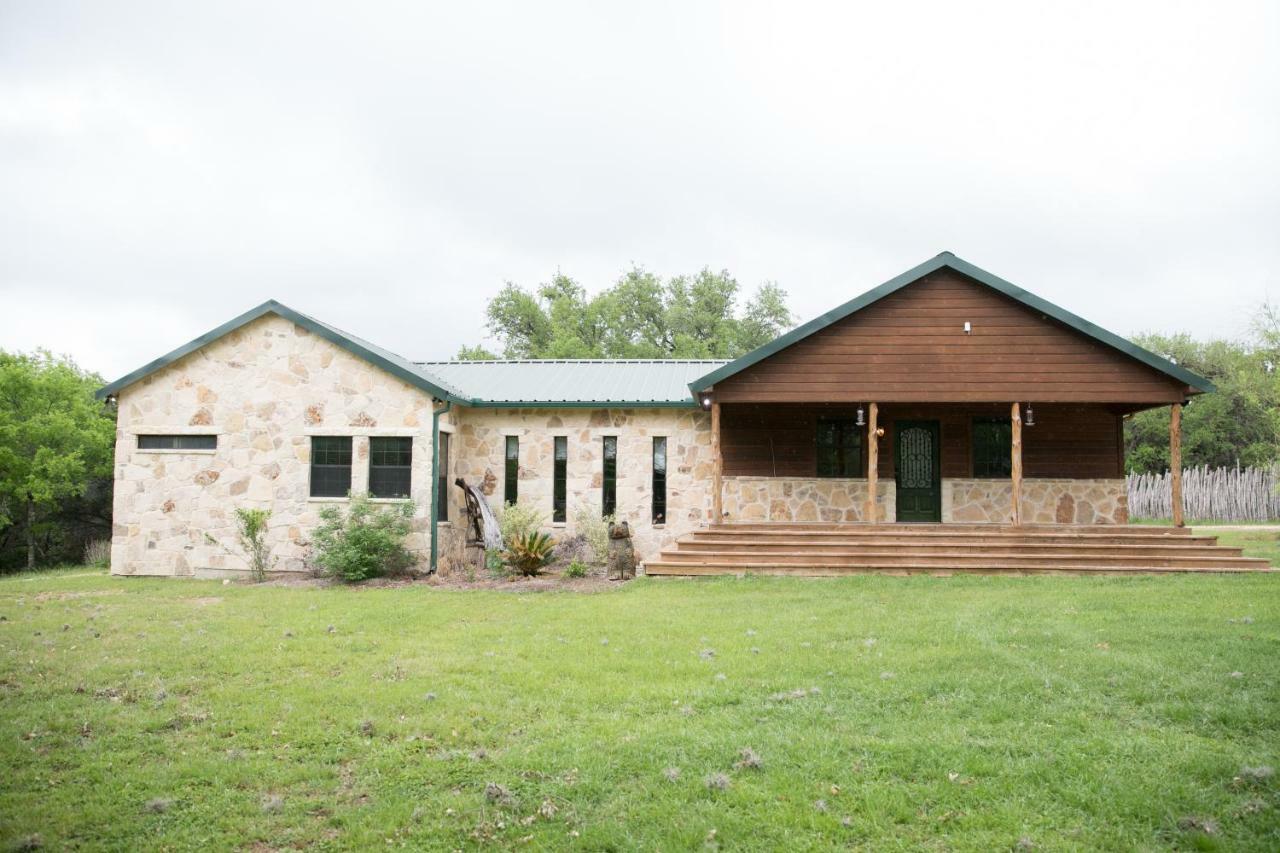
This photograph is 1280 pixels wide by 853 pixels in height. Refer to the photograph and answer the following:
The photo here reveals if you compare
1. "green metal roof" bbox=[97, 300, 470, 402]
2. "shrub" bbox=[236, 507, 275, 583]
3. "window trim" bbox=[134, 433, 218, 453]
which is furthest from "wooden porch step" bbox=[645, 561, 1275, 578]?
"window trim" bbox=[134, 433, 218, 453]

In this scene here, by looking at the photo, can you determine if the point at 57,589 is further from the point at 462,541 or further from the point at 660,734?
the point at 660,734

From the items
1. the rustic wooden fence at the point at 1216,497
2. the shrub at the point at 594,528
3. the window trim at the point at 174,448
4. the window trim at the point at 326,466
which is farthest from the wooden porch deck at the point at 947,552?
the rustic wooden fence at the point at 1216,497

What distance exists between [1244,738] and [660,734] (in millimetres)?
3676

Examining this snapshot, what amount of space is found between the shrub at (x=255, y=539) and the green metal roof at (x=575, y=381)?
4652 mm

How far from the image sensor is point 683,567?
14516 mm

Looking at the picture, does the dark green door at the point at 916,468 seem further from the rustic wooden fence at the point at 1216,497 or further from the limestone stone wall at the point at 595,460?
the rustic wooden fence at the point at 1216,497

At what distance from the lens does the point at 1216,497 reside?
2762 centimetres

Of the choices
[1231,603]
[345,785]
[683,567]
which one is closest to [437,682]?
[345,785]

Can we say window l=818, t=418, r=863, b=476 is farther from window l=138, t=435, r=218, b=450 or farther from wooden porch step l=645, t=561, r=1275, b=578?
window l=138, t=435, r=218, b=450

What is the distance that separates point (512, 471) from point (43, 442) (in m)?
17.6

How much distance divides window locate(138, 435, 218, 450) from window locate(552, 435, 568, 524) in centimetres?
673

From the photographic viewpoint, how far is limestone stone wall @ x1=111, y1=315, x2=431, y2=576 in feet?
54.3

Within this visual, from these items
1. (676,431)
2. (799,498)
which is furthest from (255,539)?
(799,498)

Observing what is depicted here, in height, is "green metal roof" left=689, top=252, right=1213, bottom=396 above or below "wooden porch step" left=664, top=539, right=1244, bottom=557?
above
